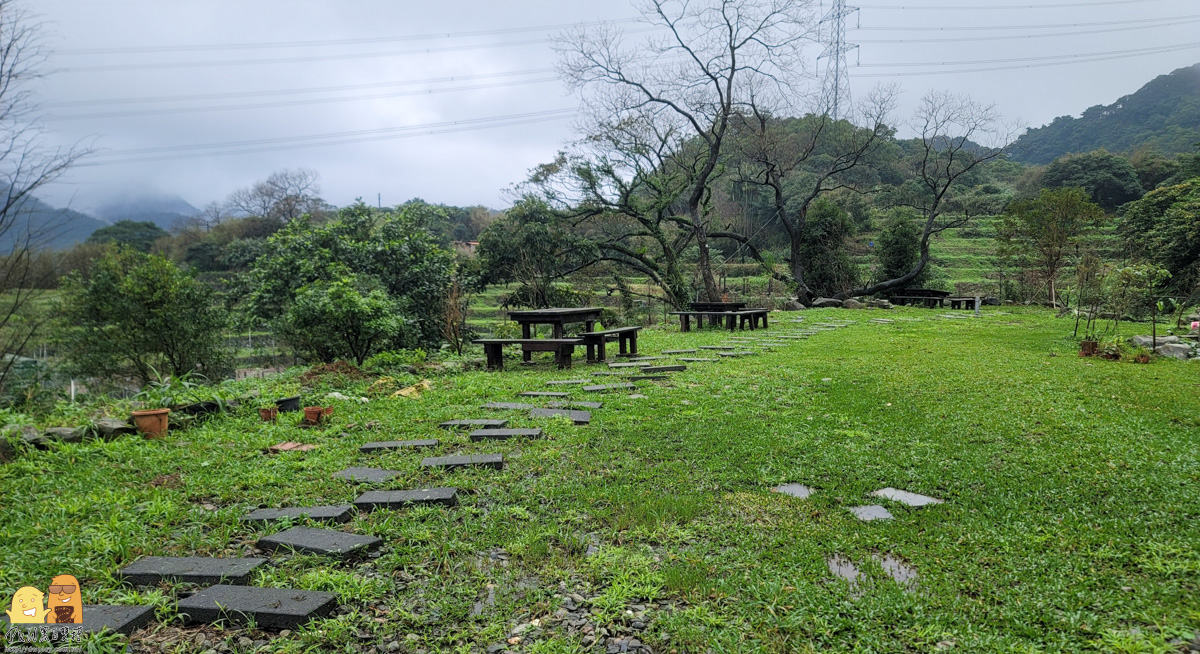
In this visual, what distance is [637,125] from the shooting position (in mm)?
18531

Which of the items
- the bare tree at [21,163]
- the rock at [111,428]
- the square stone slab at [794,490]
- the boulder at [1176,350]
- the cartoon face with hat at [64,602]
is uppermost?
the bare tree at [21,163]

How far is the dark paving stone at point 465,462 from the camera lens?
3525 mm

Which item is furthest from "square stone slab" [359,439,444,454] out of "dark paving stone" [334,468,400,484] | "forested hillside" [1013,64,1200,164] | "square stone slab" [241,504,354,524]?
"forested hillside" [1013,64,1200,164]

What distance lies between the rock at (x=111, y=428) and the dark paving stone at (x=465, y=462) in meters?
2.55

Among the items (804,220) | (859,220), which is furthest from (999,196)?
(804,220)

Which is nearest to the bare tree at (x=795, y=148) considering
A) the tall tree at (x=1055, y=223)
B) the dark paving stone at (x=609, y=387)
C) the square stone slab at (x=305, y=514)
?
the tall tree at (x=1055, y=223)

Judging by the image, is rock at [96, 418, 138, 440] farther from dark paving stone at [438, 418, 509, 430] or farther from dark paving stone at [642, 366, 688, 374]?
dark paving stone at [642, 366, 688, 374]

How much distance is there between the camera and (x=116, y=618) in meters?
1.88

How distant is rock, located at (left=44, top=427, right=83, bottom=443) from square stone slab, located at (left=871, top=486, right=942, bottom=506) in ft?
17.3

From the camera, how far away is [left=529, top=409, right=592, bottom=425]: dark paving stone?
4.67 metres

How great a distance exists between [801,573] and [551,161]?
18578mm

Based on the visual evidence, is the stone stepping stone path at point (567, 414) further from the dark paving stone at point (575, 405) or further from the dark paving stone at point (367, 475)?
the dark paving stone at point (367, 475)

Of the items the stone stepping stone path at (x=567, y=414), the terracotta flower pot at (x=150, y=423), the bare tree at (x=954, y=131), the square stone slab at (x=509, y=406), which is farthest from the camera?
the bare tree at (x=954, y=131)

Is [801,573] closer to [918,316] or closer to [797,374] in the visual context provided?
[797,374]
